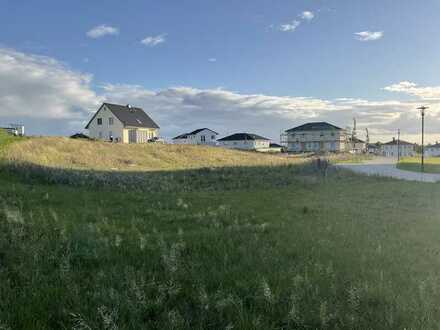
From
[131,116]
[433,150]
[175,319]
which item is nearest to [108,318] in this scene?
[175,319]

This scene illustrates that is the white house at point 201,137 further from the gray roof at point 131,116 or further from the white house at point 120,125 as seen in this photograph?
the white house at point 120,125

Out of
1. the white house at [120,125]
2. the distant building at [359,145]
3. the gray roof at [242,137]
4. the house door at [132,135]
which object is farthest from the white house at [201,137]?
the distant building at [359,145]

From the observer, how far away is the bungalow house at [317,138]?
11562cm

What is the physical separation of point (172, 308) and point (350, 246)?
Answer: 4.03 meters

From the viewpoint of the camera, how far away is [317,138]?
385 ft

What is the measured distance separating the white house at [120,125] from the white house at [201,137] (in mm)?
36952

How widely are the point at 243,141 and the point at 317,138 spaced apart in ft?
81.6

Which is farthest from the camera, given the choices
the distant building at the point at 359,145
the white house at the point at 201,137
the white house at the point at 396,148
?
the white house at the point at 396,148

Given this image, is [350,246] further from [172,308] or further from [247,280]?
[172,308]

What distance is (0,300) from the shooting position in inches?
140

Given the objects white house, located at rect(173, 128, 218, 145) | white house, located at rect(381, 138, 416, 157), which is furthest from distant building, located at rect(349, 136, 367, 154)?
white house, located at rect(173, 128, 218, 145)

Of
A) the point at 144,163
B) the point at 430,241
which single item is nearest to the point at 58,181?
the point at 430,241

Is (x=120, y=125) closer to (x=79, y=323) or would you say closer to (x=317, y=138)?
(x=79, y=323)

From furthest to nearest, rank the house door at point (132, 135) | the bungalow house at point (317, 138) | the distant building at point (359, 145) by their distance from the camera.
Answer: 1. the distant building at point (359, 145)
2. the bungalow house at point (317, 138)
3. the house door at point (132, 135)
